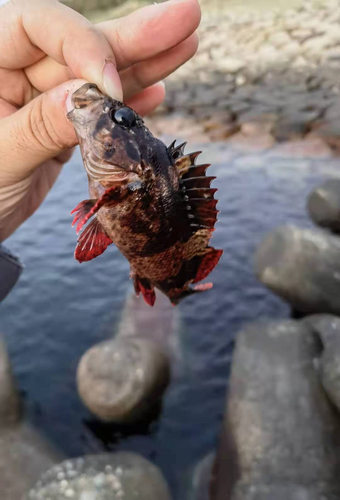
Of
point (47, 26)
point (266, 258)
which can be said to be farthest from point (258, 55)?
point (47, 26)

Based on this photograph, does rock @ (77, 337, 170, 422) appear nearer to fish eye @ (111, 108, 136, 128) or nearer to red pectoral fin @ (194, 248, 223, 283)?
red pectoral fin @ (194, 248, 223, 283)

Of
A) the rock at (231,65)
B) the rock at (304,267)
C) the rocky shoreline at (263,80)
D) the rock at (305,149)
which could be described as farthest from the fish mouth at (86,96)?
the rock at (231,65)

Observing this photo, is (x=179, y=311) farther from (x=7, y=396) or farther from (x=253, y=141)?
(x=253, y=141)

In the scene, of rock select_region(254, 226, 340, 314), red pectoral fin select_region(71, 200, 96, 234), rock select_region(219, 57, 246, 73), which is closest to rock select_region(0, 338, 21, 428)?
Result: rock select_region(254, 226, 340, 314)

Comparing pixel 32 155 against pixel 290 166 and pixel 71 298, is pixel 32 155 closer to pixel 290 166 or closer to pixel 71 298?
pixel 71 298

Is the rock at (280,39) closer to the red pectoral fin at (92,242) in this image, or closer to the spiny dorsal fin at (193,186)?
the spiny dorsal fin at (193,186)

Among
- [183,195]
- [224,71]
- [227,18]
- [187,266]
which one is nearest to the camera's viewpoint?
[183,195]
